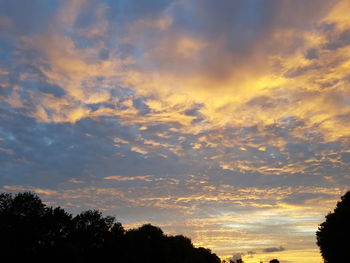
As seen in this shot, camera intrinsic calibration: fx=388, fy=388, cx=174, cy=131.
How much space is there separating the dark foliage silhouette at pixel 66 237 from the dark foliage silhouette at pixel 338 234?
44.2 metres

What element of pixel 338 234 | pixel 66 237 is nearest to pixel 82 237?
pixel 66 237

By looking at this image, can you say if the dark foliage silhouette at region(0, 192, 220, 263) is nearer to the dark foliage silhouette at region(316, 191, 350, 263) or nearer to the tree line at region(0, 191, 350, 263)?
the tree line at region(0, 191, 350, 263)

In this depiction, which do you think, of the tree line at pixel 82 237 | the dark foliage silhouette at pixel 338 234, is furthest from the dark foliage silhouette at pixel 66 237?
the dark foliage silhouette at pixel 338 234

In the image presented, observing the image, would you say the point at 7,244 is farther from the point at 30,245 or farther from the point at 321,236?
the point at 321,236

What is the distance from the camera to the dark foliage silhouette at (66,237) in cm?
8175

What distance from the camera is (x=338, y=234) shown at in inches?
3009

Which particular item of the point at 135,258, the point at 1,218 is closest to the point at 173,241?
the point at 135,258

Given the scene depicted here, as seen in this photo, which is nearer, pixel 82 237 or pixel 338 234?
pixel 338 234

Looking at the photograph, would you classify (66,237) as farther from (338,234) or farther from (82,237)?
(338,234)

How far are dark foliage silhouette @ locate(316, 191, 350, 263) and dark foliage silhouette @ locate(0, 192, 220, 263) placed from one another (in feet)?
145

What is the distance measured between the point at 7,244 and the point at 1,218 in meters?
7.04

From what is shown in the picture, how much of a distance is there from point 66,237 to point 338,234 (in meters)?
64.8

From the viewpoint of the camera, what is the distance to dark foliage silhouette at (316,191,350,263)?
74938mm

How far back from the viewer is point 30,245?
85625mm
